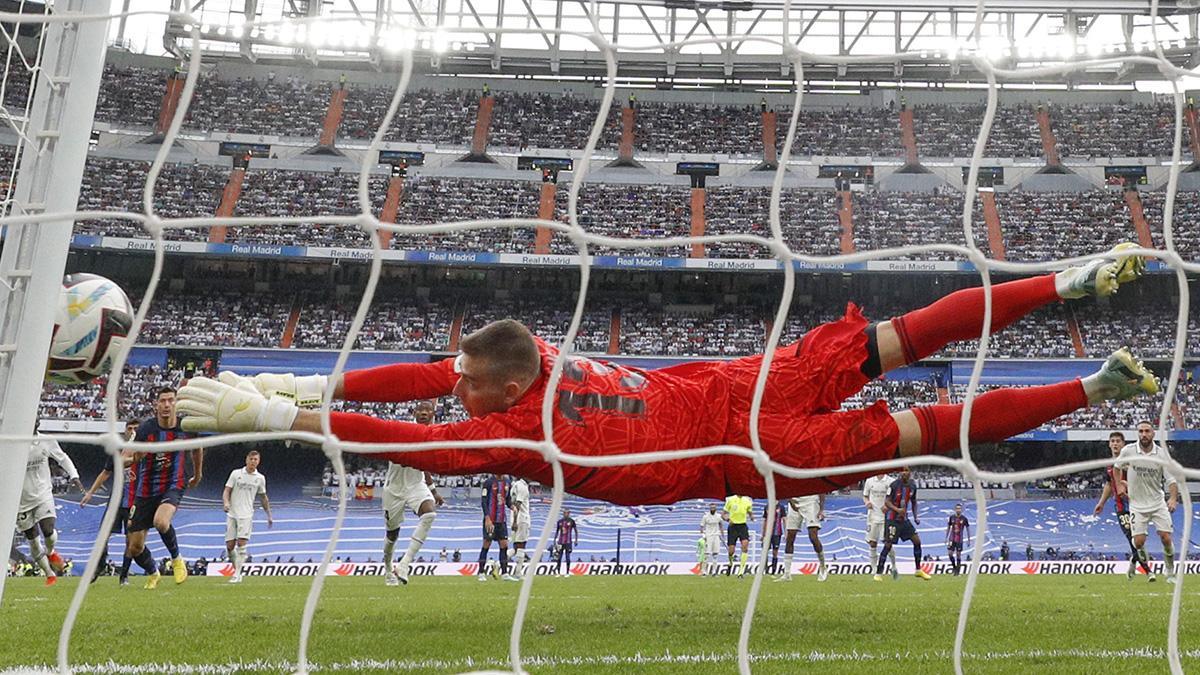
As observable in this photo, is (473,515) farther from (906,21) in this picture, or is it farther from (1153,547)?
(906,21)

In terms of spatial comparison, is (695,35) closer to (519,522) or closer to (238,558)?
(519,522)

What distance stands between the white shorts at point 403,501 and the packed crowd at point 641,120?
25.1m

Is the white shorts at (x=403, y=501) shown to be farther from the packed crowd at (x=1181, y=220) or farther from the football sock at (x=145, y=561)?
the packed crowd at (x=1181, y=220)

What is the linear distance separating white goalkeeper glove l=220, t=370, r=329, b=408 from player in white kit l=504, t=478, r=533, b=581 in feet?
31.4

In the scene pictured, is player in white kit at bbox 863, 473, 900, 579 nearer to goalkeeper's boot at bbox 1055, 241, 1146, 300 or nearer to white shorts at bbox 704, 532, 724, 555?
white shorts at bbox 704, 532, 724, 555

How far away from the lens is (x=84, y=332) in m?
3.59

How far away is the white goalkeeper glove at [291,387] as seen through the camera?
13.2ft

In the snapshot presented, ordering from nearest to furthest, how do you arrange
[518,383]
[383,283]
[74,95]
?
1. [74,95]
2. [518,383]
3. [383,283]

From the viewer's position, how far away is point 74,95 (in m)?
3.47

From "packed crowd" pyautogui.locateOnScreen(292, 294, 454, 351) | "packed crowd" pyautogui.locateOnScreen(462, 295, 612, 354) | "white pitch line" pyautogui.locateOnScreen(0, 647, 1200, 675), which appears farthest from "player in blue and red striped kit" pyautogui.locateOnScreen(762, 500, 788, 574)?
"packed crowd" pyautogui.locateOnScreen(292, 294, 454, 351)

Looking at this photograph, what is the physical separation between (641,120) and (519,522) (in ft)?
79.5

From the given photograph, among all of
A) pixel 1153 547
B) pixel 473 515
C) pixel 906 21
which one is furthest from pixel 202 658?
pixel 906 21

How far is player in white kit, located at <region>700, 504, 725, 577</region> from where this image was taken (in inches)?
638

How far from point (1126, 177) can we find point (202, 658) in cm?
3581
